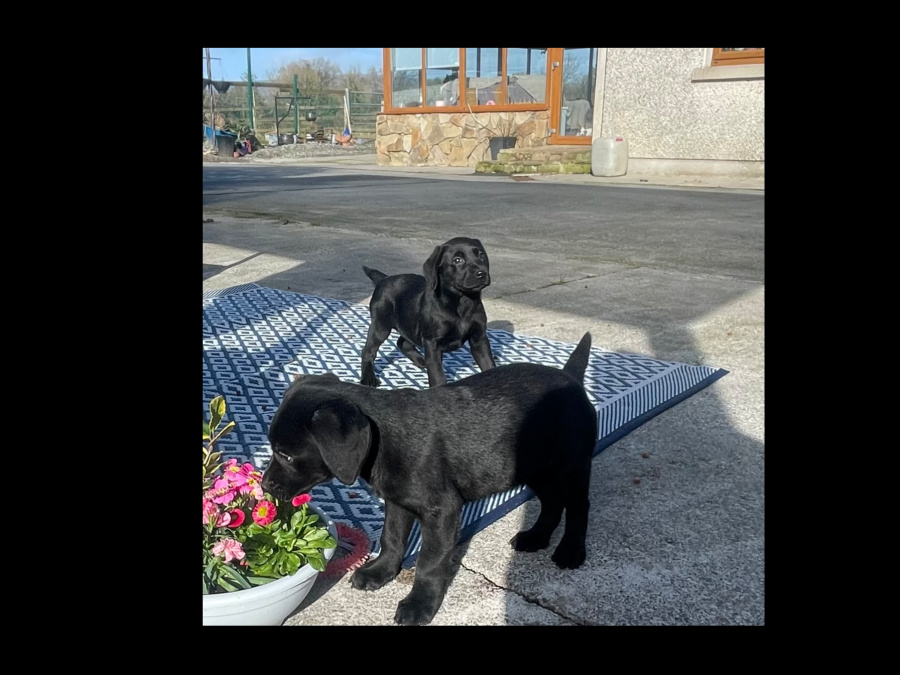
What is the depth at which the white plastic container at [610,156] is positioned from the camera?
17922 millimetres

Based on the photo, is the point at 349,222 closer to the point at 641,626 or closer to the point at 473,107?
the point at 641,626

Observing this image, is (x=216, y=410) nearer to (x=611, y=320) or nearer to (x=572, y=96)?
(x=611, y=320)

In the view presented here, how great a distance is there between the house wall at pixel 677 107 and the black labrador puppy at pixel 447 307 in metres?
13.1

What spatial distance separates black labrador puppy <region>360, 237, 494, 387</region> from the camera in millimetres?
4199

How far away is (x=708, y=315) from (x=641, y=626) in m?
4.06

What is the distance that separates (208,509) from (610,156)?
665 inches

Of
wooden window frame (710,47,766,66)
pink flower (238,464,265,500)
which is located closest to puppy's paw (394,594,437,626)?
pink flower (238,464,265,500)

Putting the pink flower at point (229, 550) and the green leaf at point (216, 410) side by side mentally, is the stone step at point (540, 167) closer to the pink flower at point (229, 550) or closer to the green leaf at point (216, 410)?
the green leaf at point (216, 410)

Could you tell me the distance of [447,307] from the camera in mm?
4289

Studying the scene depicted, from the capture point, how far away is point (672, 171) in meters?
17.7

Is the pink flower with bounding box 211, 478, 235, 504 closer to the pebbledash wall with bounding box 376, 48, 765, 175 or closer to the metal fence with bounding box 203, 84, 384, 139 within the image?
the pebbledash wall with bounding box 376, 48, 765, 175

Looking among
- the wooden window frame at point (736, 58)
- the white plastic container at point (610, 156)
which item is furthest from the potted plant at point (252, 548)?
the white plastic container at point (610, 156)

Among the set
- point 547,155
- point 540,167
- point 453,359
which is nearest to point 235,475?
point 453,359
